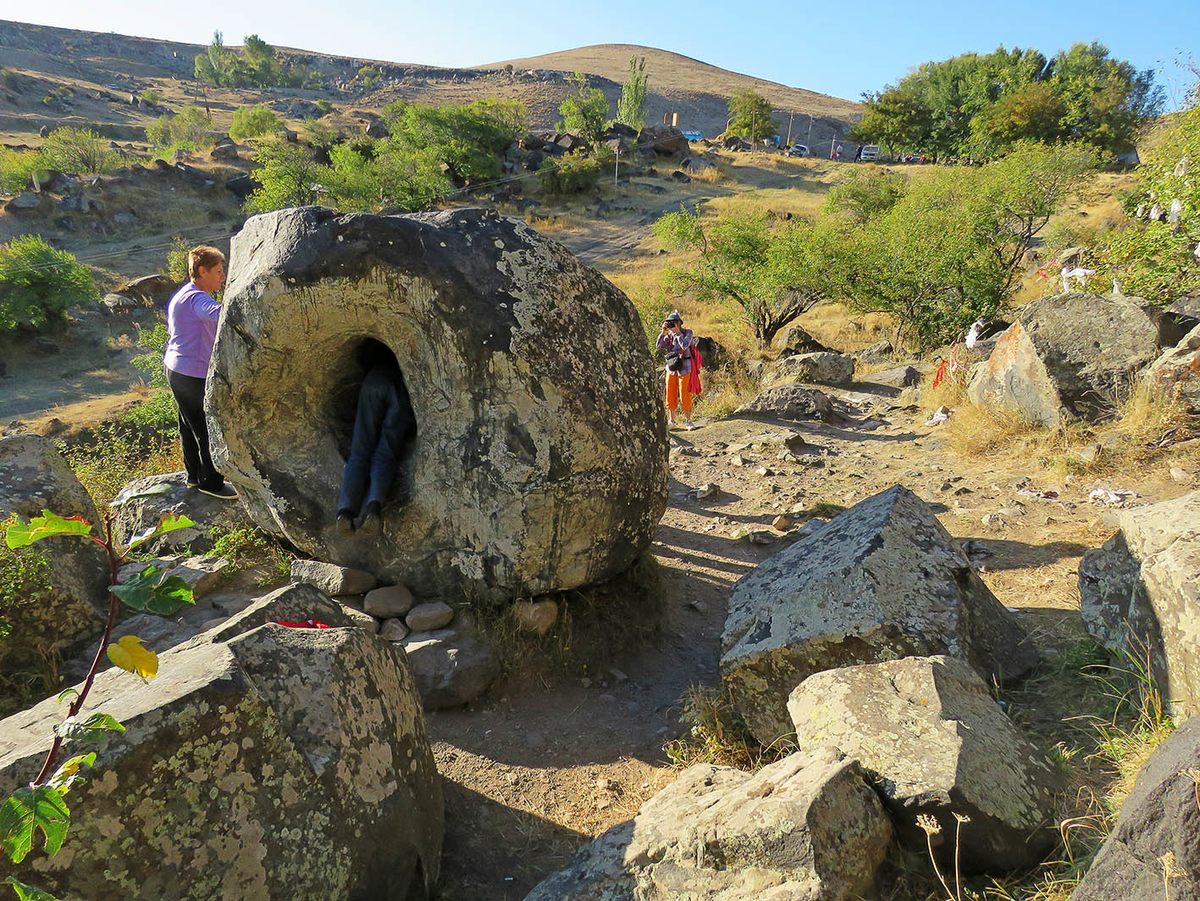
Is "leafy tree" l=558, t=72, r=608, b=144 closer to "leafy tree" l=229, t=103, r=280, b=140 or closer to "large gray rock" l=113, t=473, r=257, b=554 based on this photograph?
"leafy tree" l=229, t=103, r=280, b=140

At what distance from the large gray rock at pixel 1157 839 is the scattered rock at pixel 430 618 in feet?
10.5

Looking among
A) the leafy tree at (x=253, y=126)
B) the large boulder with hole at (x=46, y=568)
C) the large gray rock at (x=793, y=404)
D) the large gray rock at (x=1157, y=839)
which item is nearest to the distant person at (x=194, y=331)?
the large boulder with hole at (x=46, y=568)

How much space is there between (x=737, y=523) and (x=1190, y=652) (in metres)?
4.03

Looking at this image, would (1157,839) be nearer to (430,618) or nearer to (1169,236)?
(430,618)

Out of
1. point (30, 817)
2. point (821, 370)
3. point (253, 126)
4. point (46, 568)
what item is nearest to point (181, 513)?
point (46, 568)

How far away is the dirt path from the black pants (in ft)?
9.51

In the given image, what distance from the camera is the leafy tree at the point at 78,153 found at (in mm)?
31781

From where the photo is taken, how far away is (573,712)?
390cm

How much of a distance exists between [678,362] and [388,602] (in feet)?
20.8

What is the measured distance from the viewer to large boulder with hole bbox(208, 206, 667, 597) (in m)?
3.69

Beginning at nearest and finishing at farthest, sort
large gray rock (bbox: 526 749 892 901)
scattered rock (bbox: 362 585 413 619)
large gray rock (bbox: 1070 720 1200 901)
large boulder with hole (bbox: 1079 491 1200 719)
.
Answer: large gray rock (bbox: 1070 720 1200 901) → large gray rock (bbox: 526 749 892 901) → large boulder with hole (bbox: 1079 491 1200 719) → scattered rock (bbox: 362 585 413 619)

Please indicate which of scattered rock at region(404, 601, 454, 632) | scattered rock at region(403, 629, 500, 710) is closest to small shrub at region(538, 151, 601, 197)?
scattered rock at region(404, 601, 454, 632)

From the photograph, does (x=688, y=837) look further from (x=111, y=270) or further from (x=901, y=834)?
(x=111, y=270)

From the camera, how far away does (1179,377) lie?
5559 mm
